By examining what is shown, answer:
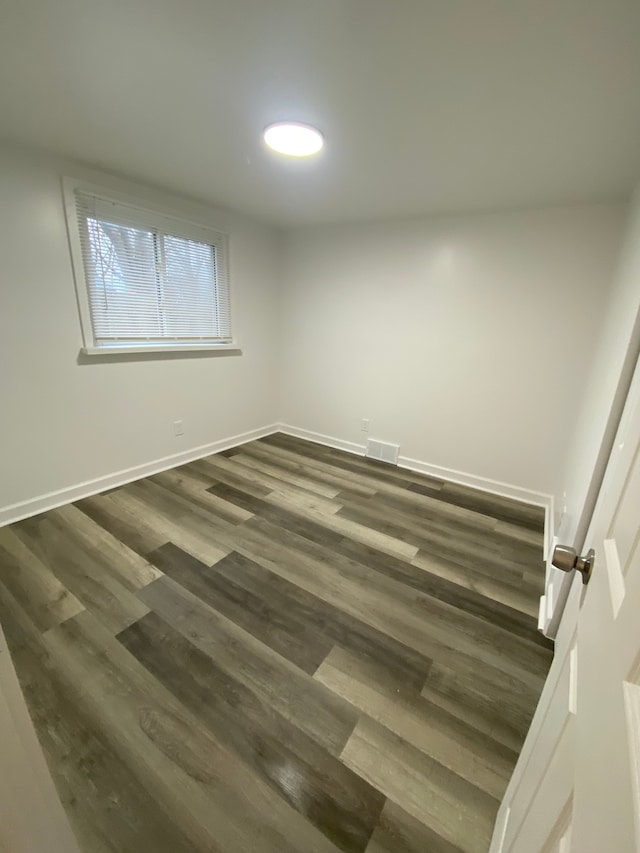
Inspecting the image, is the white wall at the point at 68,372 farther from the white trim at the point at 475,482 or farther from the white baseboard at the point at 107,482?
the white trim at the point at 475,482

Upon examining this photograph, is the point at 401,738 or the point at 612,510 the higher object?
the point at 612,510

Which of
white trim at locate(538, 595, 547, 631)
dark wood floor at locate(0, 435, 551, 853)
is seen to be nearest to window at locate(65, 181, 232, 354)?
dark wood floor at locate(0, 435, 551, 853)

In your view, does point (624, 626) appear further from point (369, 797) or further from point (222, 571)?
point (222, 571)

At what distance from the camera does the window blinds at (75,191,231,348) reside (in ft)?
7.89

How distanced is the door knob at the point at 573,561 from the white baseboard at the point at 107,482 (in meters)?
2.94

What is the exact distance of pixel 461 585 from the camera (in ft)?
6.39

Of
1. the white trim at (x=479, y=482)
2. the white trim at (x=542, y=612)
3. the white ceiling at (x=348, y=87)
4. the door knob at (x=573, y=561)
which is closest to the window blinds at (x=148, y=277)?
the white ceiling at (x=348, y=87)

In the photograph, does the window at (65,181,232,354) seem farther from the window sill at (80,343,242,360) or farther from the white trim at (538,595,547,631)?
the white trim at (538,595,547,631)

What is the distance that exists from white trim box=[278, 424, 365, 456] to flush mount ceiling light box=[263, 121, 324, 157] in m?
2.55

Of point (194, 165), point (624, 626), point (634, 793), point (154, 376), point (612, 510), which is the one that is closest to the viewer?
point (634, 793)

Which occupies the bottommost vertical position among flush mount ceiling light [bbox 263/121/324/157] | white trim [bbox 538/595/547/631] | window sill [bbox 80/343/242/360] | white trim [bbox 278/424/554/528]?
white trim [bbox 538/595/547/631]

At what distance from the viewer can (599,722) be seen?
1.33 ft

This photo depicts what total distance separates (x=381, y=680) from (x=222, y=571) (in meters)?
0.99

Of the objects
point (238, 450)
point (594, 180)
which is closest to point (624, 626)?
point (594, 180)
